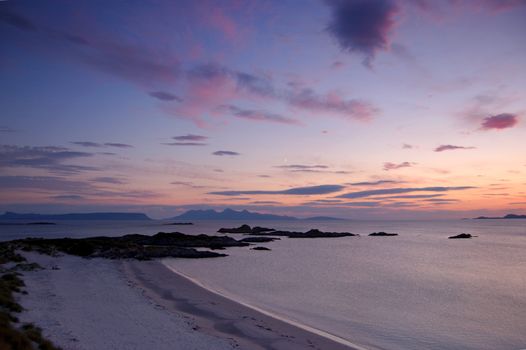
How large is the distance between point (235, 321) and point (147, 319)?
3.92 m

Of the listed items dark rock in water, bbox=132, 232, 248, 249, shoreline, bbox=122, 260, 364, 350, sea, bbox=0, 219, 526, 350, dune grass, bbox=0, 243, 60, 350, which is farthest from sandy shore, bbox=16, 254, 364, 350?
dark rock in water, bbox=132, 232, 248, 249

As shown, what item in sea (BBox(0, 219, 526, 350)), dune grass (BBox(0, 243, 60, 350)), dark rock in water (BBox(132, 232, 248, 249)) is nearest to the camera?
dune grass (BBox(0, 243, 60, 350))

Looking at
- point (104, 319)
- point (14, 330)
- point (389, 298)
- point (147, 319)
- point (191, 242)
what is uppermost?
point (191, 242)

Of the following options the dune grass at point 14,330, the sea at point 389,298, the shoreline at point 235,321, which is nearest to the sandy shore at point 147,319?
the shoreline at point 235,321

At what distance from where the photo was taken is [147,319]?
16328 millimetres

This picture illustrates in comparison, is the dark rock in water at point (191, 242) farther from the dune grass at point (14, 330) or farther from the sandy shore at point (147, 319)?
the dune grass at point (14, 330)

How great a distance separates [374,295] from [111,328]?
1881 centimetres

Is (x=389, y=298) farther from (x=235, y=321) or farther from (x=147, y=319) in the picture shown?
(x=147, y=319)

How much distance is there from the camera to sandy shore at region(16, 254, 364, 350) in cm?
1323

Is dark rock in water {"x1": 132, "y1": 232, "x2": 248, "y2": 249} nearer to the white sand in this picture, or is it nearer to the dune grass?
the white sand

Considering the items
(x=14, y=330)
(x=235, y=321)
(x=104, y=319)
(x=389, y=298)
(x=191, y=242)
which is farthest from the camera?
(x=191, y=242)

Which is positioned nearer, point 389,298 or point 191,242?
point 389,298

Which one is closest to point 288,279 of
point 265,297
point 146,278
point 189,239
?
point 265,297

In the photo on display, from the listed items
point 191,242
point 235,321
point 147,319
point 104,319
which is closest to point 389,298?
point 235,321
